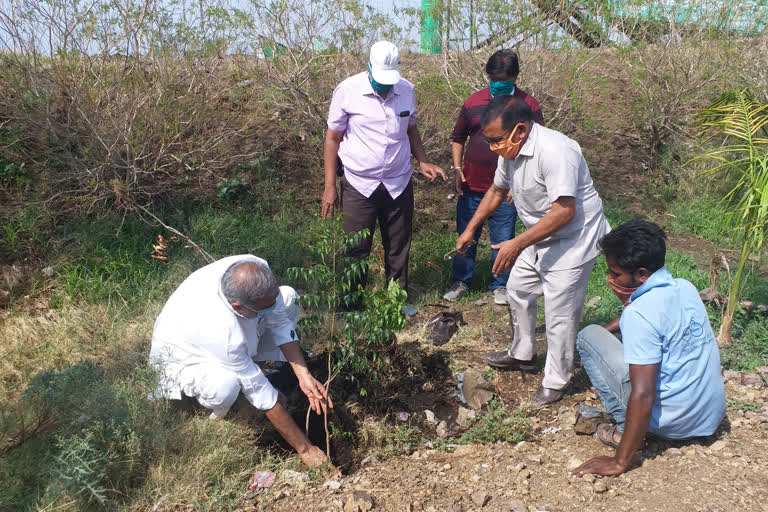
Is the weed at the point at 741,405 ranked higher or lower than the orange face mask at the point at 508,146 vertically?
lower

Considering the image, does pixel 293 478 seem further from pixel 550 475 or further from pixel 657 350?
pixel 657 350

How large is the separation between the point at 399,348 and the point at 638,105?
18.7 feet

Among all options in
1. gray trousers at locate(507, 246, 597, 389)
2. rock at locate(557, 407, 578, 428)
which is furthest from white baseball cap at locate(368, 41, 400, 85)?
rock at locate(557, 407, 578, 428)

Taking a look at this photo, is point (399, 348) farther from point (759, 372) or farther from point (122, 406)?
point (759, 372)

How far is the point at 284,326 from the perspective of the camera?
3373 millimetres

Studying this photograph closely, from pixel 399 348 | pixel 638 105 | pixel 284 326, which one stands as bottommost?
pixel 399 348

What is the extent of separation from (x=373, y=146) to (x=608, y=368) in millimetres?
2225

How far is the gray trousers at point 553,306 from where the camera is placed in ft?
10.9

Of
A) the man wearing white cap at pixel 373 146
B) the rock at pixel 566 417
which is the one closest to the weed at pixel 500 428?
the rock at pixel 566 417

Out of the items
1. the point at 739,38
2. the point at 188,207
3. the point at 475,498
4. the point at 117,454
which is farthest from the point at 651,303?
the point at 739,38

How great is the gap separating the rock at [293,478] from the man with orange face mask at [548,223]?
1.48 m

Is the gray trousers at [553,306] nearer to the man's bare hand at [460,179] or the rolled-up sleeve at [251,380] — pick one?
the man's bare hand at [460,179]

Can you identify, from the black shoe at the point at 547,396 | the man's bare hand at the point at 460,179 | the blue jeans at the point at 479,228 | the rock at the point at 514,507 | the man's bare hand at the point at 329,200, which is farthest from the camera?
the man's bare hand at the point at 460,179

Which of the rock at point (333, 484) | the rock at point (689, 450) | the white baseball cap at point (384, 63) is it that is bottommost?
the rock at point (333, 484)
